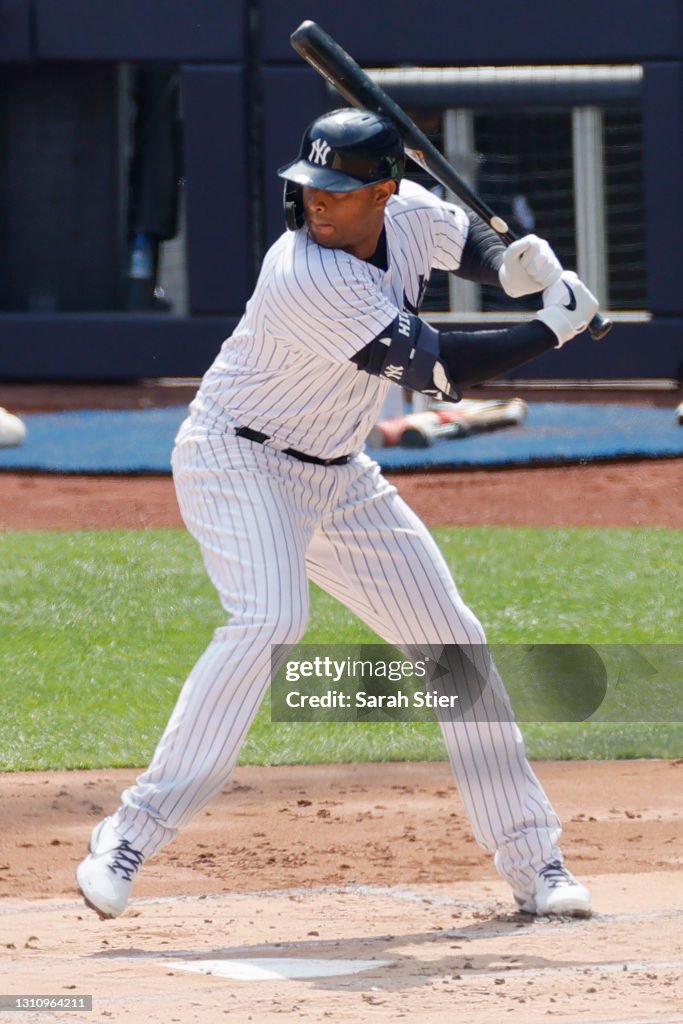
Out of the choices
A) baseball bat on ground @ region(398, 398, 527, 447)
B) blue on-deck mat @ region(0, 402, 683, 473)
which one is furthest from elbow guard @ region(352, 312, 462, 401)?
baseball bat on ground @ region(398, 398, 527, 447)

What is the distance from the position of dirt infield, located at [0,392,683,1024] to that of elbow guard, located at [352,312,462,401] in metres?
1.04

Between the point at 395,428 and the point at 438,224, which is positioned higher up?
the point at 438,224

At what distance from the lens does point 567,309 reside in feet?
10.7

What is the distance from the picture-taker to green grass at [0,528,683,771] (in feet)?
16.6

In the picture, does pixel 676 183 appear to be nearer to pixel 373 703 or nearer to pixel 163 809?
pixel 373 703

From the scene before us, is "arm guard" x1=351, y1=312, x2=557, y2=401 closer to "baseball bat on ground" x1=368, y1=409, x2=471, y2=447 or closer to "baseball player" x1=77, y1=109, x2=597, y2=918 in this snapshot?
"baseball player" x1=77, y1=109, x2=597, y2=918

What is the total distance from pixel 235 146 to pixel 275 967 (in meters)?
9.54

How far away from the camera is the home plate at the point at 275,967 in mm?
2953

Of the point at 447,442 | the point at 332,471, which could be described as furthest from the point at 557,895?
the point at 447,442

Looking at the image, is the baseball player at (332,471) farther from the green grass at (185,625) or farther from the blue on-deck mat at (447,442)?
the blue on-deck mat at (447,442)

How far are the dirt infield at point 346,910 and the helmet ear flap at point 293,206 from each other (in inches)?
52.8

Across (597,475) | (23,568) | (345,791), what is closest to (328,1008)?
(345,791)

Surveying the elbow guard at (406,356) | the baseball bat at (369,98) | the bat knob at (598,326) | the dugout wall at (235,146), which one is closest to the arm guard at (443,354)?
the elbow guard at (406,356)

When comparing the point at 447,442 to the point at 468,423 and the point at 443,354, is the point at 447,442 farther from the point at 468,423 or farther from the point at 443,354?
the point at 443,354
